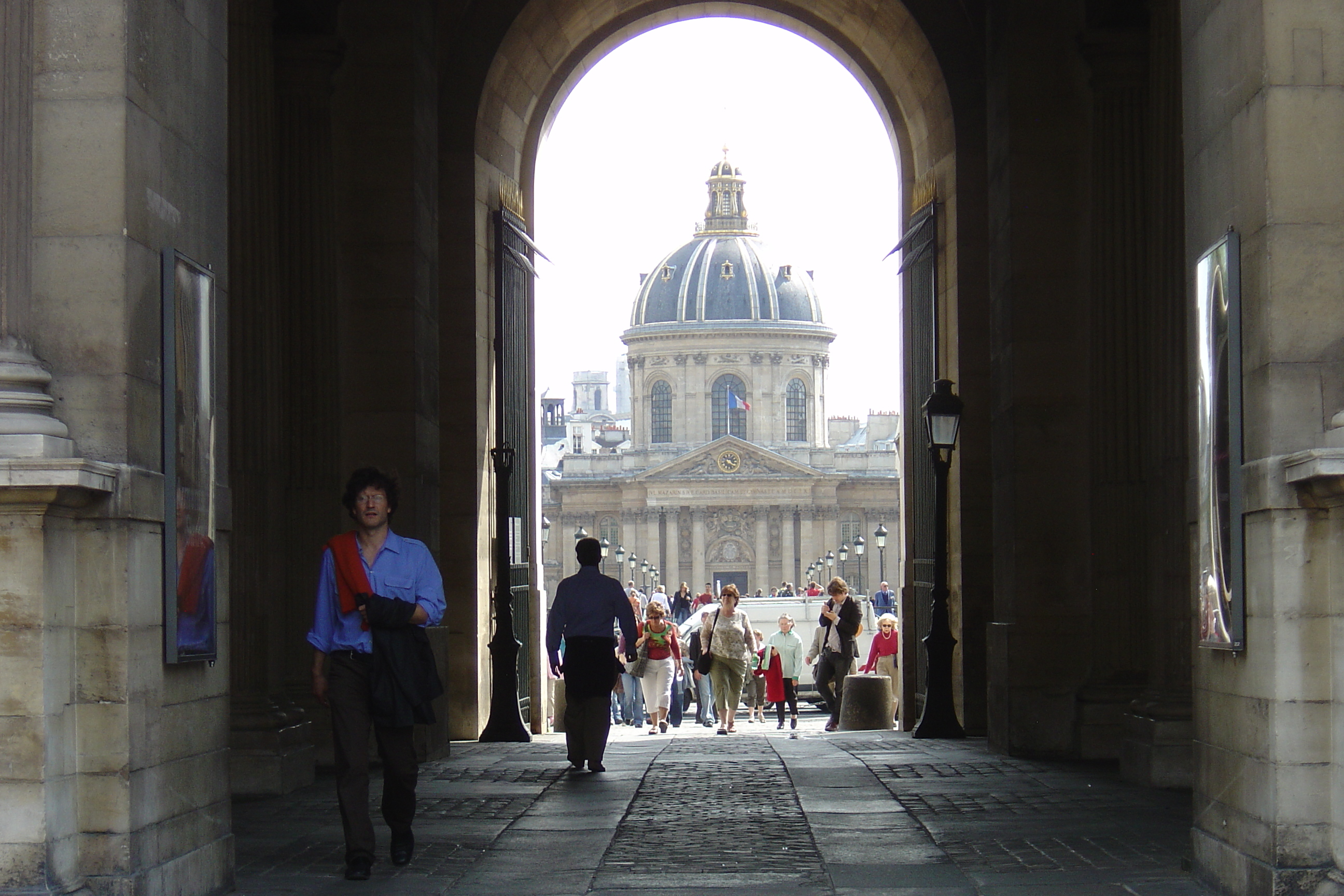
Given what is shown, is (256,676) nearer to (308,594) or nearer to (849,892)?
(308,594)

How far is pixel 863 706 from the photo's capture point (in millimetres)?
18531

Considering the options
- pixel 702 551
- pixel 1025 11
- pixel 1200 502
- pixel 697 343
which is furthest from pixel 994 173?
pixel 697 343

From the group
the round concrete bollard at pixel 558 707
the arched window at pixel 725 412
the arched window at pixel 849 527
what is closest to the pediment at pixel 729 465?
the arched window at pixel 849 527

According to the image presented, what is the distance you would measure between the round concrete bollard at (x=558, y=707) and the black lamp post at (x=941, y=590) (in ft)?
12.9

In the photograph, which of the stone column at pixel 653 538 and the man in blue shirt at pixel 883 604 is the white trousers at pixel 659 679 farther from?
the stone column at pixel 653 538

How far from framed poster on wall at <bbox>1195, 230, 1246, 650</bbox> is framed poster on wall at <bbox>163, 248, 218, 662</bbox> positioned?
11.4ft

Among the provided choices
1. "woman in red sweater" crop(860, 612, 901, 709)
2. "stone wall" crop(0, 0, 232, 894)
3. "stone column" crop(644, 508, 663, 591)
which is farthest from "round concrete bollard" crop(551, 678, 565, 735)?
"stone column" crop(644, 508, 663, 591)

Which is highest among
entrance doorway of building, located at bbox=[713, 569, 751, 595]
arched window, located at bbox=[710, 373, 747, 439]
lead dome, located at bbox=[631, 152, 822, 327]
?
lead dome, located at bbox=[631, 152, 822, 327]

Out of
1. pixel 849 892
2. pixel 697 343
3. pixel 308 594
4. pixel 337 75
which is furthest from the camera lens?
pixel 697 343

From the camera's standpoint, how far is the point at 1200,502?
655 cm

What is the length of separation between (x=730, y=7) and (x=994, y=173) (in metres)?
6.36

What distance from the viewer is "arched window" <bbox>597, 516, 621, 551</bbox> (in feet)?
380

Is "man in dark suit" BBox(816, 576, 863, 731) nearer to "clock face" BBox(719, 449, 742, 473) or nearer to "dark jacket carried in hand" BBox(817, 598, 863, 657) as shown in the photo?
"dark jacket carried in hand" BBox(817, 598, 863, 657)

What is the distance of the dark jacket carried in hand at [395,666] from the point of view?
719cm
